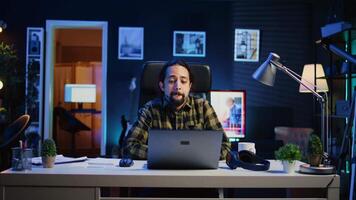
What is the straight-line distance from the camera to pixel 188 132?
1699 millimetres

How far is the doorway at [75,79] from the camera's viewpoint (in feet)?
17.4

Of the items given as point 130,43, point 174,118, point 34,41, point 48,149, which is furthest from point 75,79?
point 48,149

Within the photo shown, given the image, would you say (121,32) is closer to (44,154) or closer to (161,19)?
(161,19)

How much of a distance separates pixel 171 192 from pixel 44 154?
58cm

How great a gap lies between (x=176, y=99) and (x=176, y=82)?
0.32ft

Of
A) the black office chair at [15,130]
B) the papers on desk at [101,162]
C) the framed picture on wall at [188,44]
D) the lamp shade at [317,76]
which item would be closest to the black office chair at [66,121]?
the framed picture on wall at [188,44]

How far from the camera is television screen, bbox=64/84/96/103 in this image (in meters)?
7.00

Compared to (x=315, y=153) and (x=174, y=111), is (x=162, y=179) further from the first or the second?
(x=174, y=111)

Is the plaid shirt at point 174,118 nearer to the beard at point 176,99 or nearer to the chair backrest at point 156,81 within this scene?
the beard at point 176,99

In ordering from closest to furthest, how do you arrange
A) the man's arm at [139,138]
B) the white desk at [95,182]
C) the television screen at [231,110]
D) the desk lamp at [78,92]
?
the white desk at [95,182], the man's arm at [139,138], the television screen at [231,110], the desk lamp at [78,92]

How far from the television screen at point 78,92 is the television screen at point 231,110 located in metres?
3.10

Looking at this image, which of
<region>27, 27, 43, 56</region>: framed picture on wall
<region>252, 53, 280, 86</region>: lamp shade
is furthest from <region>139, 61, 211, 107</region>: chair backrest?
<region>27, 27, 43, 56</region>: framed picture on wall

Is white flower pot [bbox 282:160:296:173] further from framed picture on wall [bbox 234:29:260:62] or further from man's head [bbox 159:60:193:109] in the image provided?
framed picture on wall [bbox 234:29:260:62]

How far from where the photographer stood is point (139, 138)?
2.29 meters
